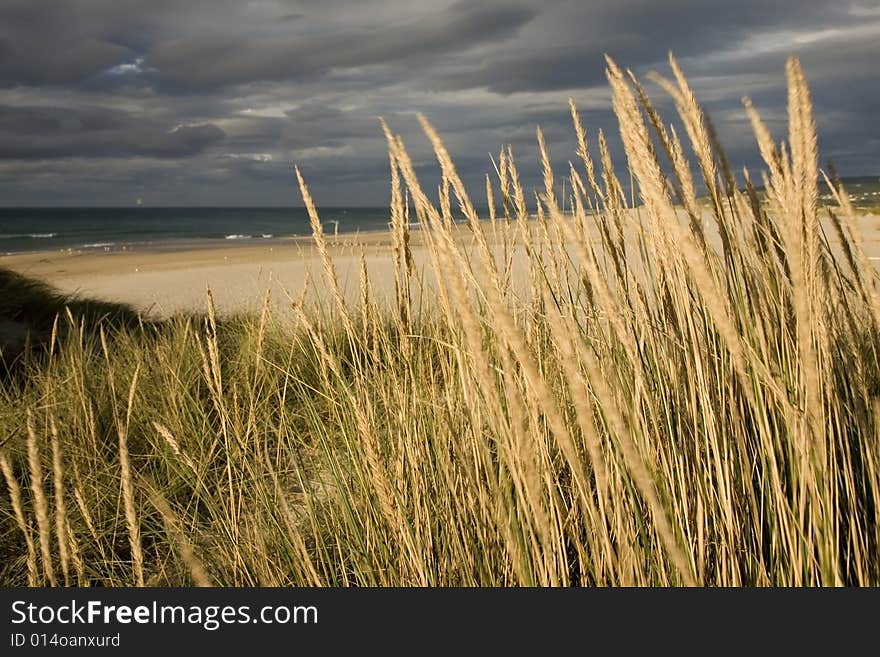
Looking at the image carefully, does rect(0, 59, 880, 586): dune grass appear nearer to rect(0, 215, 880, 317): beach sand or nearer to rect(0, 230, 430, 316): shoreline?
rect(0, 230, 430, 316): shoreline

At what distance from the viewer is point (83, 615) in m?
1.37

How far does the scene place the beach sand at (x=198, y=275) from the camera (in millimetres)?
6537

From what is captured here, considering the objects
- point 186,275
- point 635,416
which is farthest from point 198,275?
point 635,416

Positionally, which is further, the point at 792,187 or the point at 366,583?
the point at 366,583

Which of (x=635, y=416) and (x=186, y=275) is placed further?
(x=186, y=275)

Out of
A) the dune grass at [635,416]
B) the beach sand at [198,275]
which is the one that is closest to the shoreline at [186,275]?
the beach sand at [198,275]

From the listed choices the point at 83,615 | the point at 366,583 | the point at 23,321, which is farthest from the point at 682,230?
the point at 23,321

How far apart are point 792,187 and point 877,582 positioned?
2.57ft

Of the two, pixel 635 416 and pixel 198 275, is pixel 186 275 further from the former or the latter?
pixel 635 416

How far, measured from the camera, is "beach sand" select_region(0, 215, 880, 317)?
654cm

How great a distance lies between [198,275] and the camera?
12.6 metres

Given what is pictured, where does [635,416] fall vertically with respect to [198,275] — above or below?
below

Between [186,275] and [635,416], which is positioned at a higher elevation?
[186,275]

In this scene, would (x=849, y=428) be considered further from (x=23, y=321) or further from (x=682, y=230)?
(x=23, y=321)
